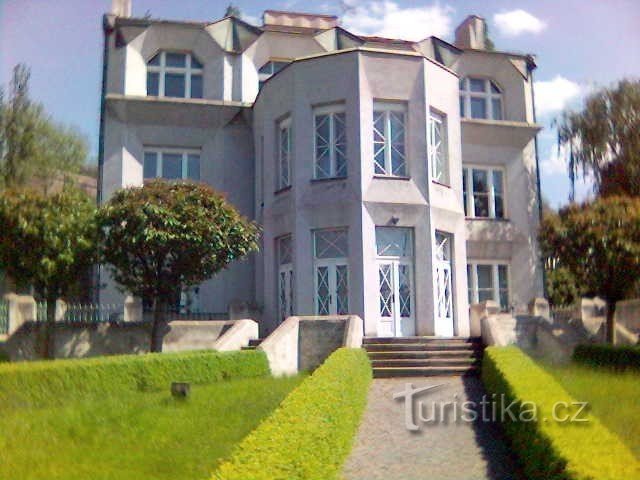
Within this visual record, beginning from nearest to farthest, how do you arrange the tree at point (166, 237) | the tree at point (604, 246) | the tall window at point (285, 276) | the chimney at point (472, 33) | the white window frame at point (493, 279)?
the tree at point (166, 237) → the tree at point (604, 246) → the tall window at point (285, 276) → the white window frame at point (493, 279) → the chimney at point (472, 33)

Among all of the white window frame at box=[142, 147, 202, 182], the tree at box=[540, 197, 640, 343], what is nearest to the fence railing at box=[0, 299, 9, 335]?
the white window frame at box=[142, 147, 202, 182]

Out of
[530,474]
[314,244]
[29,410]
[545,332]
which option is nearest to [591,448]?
[530,474]

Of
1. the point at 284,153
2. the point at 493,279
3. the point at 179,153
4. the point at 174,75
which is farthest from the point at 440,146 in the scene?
the point at 174,75

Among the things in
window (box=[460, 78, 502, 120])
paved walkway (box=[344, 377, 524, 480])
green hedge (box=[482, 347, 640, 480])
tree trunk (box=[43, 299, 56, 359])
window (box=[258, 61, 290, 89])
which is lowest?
paved walkway (box=[344, 377, 524, 480])

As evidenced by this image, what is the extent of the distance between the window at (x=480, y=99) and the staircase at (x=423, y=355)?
38.7 feet

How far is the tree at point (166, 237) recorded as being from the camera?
1580cm

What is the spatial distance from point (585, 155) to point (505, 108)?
11.8 feet

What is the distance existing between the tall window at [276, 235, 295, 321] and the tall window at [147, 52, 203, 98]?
735 centimetres

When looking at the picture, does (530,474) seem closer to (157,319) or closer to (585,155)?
(157,319)

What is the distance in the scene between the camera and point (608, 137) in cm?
2355

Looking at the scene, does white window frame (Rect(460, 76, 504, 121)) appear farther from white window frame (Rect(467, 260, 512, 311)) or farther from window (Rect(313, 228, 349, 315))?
window (Rect(313, 228, 349, 315))

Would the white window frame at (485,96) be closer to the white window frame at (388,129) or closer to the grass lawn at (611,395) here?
the white window frame at (388,129)

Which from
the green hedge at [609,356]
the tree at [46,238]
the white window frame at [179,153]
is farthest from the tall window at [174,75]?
the green hedge at [609,356]

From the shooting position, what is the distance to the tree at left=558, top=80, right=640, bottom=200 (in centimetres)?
2295
